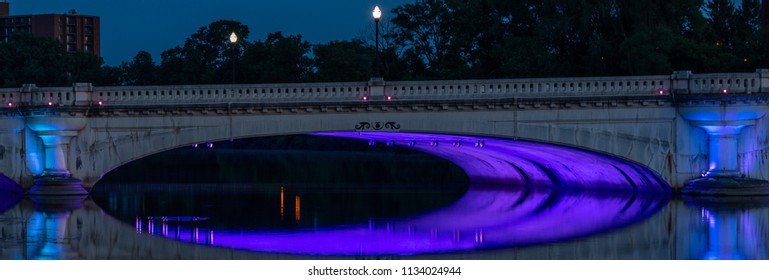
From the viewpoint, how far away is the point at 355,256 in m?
31.4

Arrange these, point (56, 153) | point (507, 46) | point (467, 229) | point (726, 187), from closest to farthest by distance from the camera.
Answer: point (467, 229) < point (726, 187) < point (56, 153) < point (507, 46)

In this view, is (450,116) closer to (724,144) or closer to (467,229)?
(467,229)

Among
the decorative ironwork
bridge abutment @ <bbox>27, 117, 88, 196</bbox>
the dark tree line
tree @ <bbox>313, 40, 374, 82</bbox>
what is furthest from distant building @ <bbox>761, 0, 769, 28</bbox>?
bridge abutment @ <bbox>27, 117, 88, 196</bbox>

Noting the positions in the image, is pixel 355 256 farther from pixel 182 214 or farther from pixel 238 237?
pixel 182 214

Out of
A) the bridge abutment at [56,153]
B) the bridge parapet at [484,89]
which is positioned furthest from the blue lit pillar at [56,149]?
the bridge parapet at [484,89]

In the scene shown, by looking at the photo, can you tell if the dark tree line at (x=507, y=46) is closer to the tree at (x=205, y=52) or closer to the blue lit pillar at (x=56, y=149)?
the tree at (x=205, y=52)

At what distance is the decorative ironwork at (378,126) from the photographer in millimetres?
48594

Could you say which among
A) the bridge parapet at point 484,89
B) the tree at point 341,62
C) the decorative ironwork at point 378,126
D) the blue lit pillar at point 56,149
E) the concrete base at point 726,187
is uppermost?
the tree at point 341,62

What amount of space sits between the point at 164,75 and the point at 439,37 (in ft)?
97.1

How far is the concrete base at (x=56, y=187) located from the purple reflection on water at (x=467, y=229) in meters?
11.4

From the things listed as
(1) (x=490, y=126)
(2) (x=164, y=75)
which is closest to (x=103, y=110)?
(1) (x=490, y=126)

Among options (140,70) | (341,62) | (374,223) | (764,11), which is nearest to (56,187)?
(374,223)

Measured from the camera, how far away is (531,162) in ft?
193

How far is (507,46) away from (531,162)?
9.69 m
